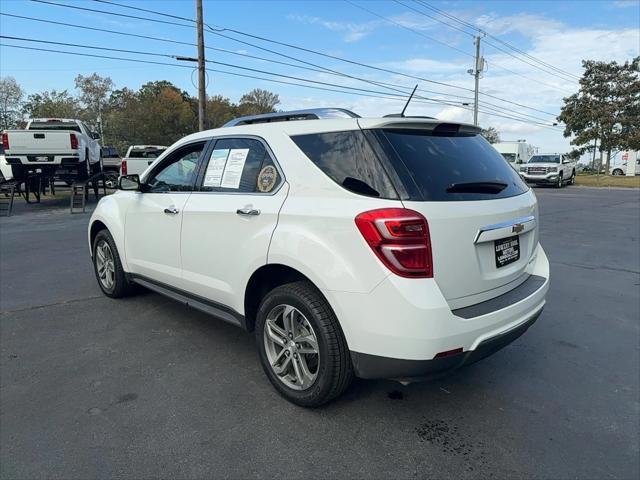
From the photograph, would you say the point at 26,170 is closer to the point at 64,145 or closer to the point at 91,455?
the point at 64,145

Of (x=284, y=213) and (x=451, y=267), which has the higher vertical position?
(x=284, y=213)

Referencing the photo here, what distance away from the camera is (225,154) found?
3443 mm

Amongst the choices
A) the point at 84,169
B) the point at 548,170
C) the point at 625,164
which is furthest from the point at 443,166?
the point at 625,164

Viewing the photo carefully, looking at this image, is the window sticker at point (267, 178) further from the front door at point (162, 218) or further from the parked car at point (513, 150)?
the parked car at point (513, 150)

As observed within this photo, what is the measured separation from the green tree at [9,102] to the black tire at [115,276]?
71095mm

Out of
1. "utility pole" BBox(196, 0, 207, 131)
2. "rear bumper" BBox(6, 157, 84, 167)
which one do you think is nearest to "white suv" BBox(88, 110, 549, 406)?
"rear bumper" BBox(6, 157, 84, 167)

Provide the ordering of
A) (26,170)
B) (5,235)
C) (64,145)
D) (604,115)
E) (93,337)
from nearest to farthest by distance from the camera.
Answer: (93,337) < (5,235) < (64,145) < (26,170) < (604,115)

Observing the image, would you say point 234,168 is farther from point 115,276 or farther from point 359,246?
point 115,276

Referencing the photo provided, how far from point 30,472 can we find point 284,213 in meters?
1.88

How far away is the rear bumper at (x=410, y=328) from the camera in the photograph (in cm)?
229

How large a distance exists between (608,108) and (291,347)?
4709 cm

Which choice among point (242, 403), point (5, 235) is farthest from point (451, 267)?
point (5, 235)

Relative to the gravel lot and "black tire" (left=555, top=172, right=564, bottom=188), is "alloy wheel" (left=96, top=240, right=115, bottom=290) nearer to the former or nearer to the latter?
the gravel lot

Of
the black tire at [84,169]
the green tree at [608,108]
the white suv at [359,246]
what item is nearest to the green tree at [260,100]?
the green tree at [608,108]
